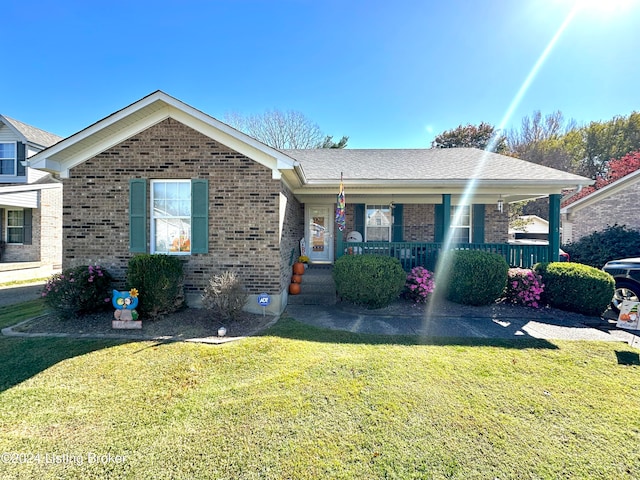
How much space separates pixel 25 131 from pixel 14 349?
14844 mm

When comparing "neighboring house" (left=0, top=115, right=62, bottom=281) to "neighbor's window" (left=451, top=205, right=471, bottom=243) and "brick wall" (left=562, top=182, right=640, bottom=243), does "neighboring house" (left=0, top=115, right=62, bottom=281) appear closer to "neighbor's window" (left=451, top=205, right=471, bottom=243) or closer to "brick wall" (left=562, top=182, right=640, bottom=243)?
"neighbor's window" (left=451, top=205, right=471, bottom=243)

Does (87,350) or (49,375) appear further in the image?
Result: (87,350)

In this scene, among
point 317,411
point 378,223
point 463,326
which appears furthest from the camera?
point 378,223

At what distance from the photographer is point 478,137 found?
2405cm

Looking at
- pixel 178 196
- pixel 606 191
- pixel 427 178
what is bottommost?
pixel 178 196

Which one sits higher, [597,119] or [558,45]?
[597,119]

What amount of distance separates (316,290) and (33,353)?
557cm

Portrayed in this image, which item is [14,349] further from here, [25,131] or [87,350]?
[25,131]

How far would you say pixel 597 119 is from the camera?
2559 centimetres

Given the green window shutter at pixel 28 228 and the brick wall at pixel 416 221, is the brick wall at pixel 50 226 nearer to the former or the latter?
the green window shutter at pixel 28 228

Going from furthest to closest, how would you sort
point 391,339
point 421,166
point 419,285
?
point 421,166
point 419,285
point 391,339

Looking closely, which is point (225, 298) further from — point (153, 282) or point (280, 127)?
point (280, 127)

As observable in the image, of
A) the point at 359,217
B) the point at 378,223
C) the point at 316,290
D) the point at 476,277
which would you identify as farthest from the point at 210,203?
the point at 476,277

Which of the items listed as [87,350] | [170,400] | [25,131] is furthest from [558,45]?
[25,131]
